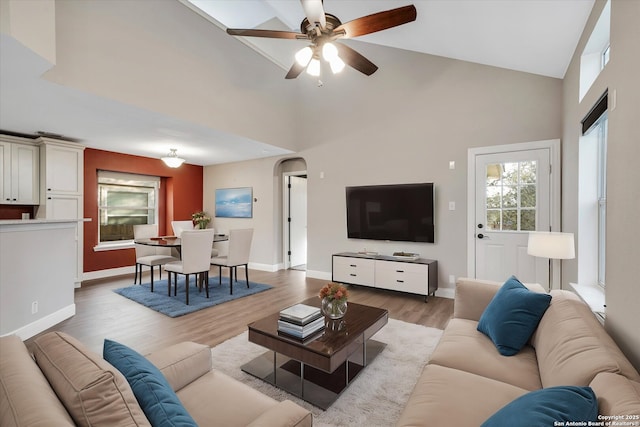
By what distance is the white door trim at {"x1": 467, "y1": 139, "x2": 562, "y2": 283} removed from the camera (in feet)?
11.7

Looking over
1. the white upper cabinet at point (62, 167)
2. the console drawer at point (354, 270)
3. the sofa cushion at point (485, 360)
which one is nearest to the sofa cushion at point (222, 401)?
the sofa cushion at point (485, 360)

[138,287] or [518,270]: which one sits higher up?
[518,270]

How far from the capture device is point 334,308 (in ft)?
7.75

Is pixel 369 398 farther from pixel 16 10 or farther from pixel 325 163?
pixel 325 163

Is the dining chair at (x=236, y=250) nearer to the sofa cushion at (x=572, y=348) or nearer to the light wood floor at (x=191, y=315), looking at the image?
the light wood floor at (x=191, y=315)

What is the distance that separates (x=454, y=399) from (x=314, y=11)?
2486 mm

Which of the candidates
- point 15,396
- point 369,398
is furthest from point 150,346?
point 15,396

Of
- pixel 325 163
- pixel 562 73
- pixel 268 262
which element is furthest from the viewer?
pixel 268 262

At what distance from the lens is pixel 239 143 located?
17.1 ft

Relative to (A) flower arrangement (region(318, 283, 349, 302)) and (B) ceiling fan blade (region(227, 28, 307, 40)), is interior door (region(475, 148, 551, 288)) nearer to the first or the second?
(A) flower arrangement (region(318, 283, 349, 302))

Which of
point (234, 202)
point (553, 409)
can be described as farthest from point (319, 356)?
point (234, 202)

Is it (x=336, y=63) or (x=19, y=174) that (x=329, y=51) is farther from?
(x=19, y=174)

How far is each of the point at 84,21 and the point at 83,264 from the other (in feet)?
13.6

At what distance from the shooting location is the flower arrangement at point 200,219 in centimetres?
661
